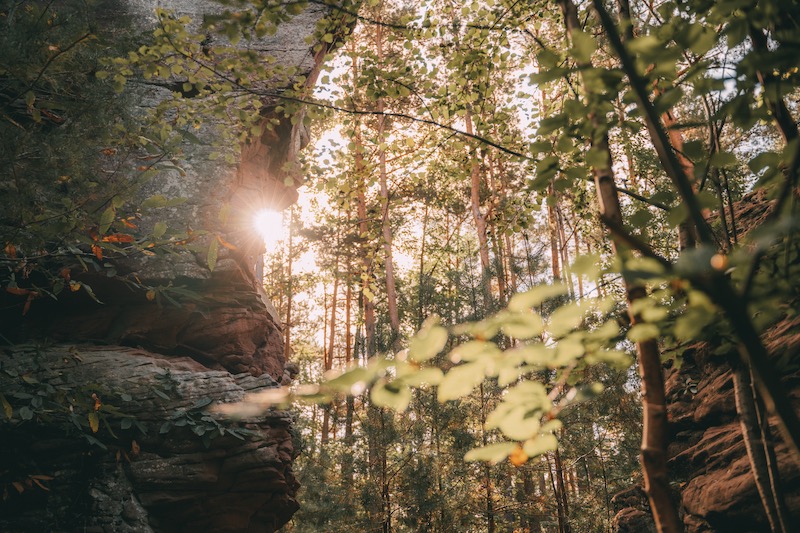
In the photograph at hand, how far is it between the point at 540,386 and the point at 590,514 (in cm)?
882

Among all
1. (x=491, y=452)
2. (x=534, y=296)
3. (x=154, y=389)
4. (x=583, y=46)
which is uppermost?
(x=154, y=389)

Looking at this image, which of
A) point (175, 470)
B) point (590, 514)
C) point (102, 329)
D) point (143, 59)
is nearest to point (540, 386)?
point (143, 59)

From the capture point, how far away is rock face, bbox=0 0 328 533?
403 cm

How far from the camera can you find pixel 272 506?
5266 mm

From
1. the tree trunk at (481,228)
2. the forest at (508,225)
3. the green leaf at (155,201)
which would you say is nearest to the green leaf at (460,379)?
the forest at (508,225)

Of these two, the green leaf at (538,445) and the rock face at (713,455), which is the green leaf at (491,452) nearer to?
the green leaf at (538,445)

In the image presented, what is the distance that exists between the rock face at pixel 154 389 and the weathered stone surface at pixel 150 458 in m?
0.01

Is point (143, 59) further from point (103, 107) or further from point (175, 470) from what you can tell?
point (175, 470)

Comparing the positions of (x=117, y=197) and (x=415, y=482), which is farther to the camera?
(x=415, y=482)

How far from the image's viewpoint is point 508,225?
143 inches

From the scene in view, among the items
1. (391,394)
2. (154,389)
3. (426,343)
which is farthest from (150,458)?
(426,343)

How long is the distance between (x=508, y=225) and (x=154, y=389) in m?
4.19

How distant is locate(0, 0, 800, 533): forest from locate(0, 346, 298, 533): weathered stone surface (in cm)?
29

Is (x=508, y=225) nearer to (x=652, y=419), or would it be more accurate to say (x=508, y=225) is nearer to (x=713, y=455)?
(x=713, y=455)
